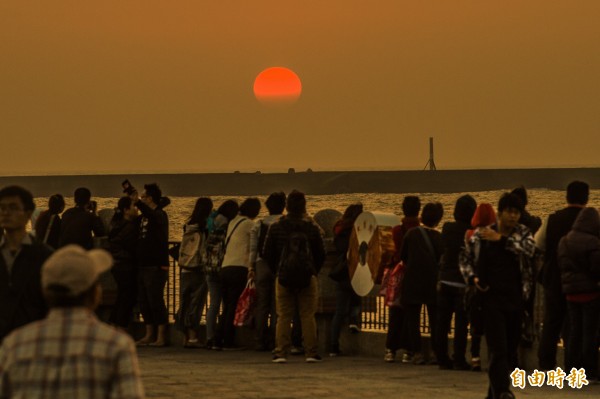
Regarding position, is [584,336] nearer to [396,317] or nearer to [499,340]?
[499,340]

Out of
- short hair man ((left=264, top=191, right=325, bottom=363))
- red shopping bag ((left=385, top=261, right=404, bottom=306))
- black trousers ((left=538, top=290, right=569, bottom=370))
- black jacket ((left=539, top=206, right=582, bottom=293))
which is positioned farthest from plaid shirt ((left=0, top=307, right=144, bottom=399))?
red shopping bag ((left=385, top=261, right=404, bottom=306))

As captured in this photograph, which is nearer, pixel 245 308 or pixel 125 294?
pixel 245 308

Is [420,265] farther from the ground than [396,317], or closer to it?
farther from the ground

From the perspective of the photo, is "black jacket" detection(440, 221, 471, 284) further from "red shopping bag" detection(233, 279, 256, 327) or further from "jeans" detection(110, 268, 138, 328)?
"jeans" detection(110, 268, 138, 328)

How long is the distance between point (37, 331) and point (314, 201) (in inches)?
2404

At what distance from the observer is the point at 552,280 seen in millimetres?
12961

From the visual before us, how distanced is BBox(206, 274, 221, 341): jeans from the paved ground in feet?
2.78

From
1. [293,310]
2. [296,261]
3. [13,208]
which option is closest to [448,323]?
[296,261]

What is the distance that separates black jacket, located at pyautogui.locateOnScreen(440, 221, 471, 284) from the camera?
1344 cm

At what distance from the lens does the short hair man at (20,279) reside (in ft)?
24.1

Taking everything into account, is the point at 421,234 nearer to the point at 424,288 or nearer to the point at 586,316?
the point at 424,288

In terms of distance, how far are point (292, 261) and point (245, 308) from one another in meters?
1.89

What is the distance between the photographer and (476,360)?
13797 mm

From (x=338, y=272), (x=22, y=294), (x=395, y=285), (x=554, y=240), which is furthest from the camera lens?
(x=338, y=272)
